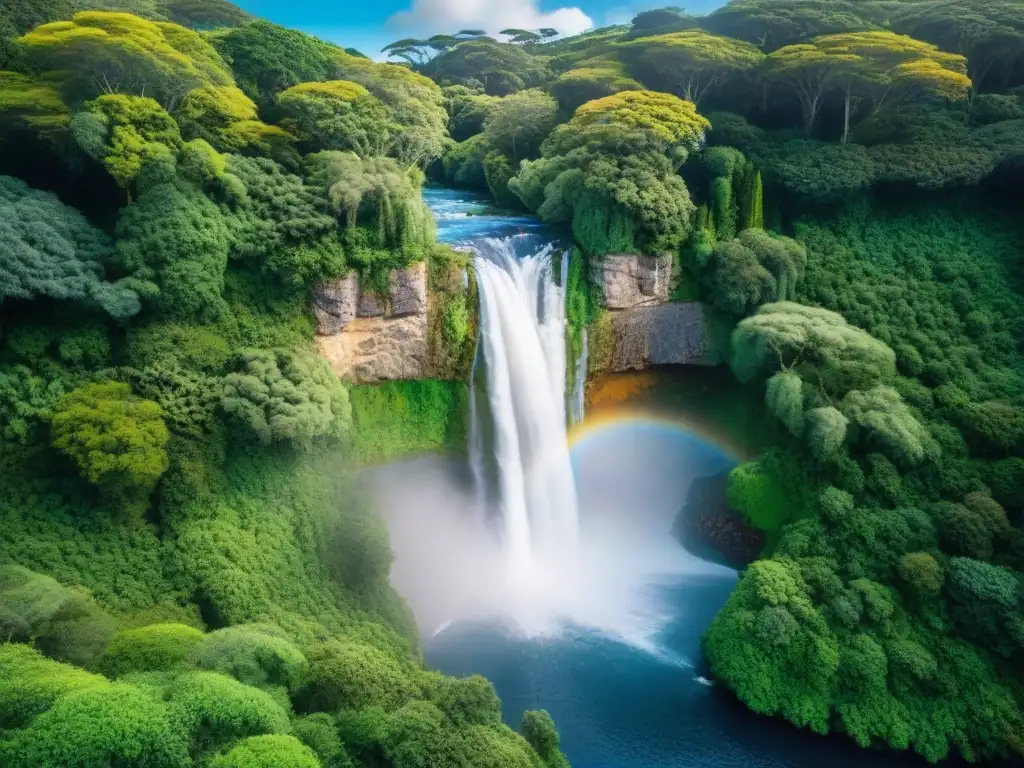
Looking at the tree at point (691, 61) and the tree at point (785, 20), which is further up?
the tree at point (785, 20)

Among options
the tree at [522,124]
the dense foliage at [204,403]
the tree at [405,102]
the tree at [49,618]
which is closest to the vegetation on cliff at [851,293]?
the tree at [522,124]

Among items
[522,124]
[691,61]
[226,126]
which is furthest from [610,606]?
[691,61]

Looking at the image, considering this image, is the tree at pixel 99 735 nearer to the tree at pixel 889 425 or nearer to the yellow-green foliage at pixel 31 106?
the yellow-green foliage at pixel 31 106

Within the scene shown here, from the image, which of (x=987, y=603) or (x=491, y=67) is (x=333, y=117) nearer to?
(x=987, y=603)

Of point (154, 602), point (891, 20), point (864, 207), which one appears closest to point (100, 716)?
point (154, 602)

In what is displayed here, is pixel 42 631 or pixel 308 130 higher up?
pixel 308 130

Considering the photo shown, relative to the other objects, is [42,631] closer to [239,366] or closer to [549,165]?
[239,366]
